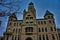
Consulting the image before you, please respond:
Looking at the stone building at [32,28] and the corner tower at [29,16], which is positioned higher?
the corner tower at [29,16]

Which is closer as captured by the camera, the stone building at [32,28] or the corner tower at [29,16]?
the stone building at [32,28]

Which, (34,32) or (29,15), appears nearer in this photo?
(34,32)

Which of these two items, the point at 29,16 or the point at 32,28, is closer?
the point at 32,28

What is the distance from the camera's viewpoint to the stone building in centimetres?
4250

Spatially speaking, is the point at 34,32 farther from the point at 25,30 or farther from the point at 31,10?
the point at 31,10

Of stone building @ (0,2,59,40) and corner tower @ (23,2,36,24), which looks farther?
corner tower @ (23,2,36,24)

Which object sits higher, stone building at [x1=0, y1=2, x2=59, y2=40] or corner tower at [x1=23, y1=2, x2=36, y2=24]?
corner tower at [x1=23, y1=2, x2=36, y2=24]

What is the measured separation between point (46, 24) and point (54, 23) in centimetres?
306

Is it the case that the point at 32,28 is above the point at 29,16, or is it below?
below

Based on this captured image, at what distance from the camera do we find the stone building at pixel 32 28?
139 feet

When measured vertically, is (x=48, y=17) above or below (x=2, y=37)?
above

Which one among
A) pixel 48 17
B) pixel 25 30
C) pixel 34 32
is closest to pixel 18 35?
pixel 25 30

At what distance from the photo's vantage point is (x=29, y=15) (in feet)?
155

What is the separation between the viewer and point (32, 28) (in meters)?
44.1
